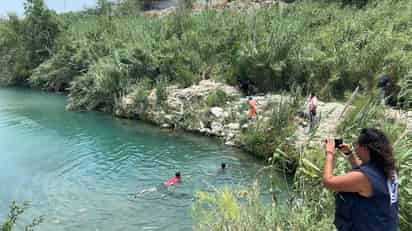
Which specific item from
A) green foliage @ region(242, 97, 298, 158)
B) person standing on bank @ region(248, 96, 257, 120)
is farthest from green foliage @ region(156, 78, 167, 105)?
green foliage @ region(242, 97, 298, 158)

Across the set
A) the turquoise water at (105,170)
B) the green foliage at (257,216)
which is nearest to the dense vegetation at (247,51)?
the turquoise water at (105,170)

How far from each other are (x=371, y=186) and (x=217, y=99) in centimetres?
1247

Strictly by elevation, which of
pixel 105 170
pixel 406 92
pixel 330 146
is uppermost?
pixel 406 92

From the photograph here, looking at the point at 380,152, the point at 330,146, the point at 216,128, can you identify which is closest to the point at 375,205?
the point at 380,152

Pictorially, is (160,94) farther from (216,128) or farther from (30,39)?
(30,39)

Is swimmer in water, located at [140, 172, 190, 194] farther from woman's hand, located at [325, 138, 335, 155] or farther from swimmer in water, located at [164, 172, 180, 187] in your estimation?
woman's hand, located at [325, 138, 335, 155]

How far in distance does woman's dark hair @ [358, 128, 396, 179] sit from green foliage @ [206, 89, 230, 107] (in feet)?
40.1

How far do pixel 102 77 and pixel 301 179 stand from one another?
51.9ft

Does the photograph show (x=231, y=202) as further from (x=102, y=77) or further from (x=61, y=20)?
(x=61, y=20)

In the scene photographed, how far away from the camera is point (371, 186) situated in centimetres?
262

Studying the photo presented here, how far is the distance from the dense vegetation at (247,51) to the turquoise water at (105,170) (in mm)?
3334

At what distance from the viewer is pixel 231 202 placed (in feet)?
12.6

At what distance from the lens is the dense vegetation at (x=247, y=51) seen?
13922 millimetres

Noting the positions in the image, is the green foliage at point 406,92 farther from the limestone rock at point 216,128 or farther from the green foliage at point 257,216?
the limestone rock at point 216,128
